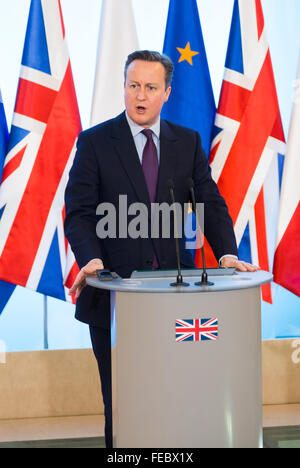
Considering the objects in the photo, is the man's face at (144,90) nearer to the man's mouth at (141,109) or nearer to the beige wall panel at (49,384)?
the man's mouth at (141,109)

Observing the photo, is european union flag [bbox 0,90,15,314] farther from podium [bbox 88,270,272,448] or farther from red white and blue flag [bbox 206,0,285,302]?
podium [bbox 88,270,272,448]

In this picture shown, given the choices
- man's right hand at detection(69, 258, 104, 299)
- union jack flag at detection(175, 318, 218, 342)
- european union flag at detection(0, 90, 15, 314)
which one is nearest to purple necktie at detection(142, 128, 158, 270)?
man's right hand at detection(69, 258, 104, 299)

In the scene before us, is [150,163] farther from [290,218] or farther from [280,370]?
[280,370]

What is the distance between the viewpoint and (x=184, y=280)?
1.87m

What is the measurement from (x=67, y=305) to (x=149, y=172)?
1802mm

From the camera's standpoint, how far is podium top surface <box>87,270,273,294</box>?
1698mm

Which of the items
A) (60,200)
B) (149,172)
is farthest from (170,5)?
(149,172)

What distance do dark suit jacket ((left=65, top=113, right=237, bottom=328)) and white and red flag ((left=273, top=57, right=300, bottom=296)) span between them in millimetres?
1329

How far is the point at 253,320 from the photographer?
1834mm

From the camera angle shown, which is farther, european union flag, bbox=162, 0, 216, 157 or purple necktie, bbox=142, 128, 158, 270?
european union flag, bbox=162, 0, 216, 157

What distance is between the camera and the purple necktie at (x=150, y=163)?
7.76 ft

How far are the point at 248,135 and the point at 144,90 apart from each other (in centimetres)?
145

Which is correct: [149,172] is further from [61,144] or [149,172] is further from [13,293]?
[13,293]

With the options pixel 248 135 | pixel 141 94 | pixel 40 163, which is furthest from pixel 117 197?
pixel 248 135
